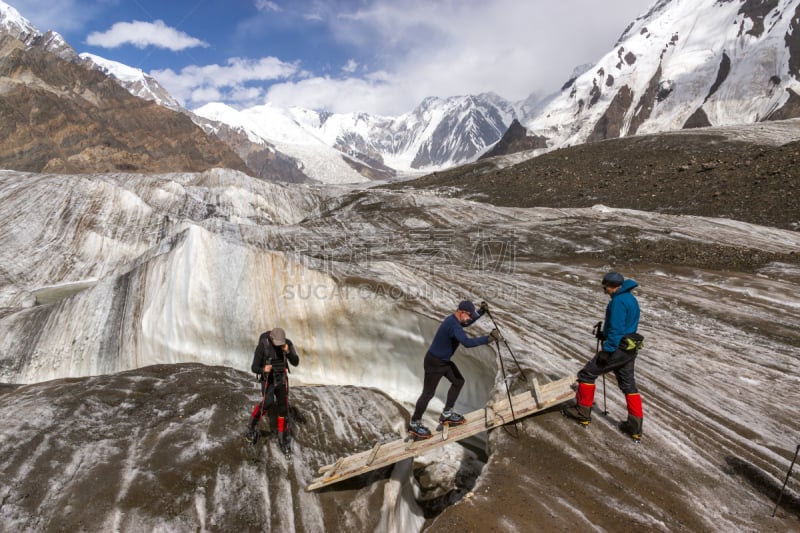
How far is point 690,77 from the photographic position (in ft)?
394

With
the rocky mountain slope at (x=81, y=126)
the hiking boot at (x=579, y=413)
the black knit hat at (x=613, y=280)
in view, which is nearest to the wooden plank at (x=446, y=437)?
the hiking boot at (x=579, y=413)

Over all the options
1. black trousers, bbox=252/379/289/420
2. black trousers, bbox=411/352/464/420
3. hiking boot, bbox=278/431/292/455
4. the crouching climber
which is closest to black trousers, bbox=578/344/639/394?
the crouching climber

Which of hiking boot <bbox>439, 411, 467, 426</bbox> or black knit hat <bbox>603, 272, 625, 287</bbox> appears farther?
hiking boot <bbox>439, 411, 467, 426</bbox>

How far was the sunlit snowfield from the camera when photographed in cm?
577

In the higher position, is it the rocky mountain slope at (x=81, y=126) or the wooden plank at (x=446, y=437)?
the rocky mountain slope at (x=81, y=126)

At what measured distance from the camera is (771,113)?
293 feet

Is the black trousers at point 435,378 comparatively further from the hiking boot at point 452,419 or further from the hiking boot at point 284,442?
the hiking boot at point 284,442

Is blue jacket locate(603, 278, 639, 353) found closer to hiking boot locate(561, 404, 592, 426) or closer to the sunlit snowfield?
hiking boot locate(561, 404, 592, 426)

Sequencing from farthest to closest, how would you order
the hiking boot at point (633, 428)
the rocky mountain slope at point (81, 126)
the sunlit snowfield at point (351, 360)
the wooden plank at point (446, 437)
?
1. the rocky mountain slope at point (81, 126)
2. the wooden plank at point (446, 437)
3. the hiking boot at point (633, 428)
4. the sunlit snowfield at point (351, 360)

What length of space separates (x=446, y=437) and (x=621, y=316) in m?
2.95

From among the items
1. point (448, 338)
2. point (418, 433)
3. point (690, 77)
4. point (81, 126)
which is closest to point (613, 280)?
point (448, 338)

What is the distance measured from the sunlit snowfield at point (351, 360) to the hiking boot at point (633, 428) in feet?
0.81

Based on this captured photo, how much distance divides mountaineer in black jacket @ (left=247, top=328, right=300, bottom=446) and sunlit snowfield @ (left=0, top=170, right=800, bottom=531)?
378mm

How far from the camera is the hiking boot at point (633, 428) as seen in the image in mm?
6164
